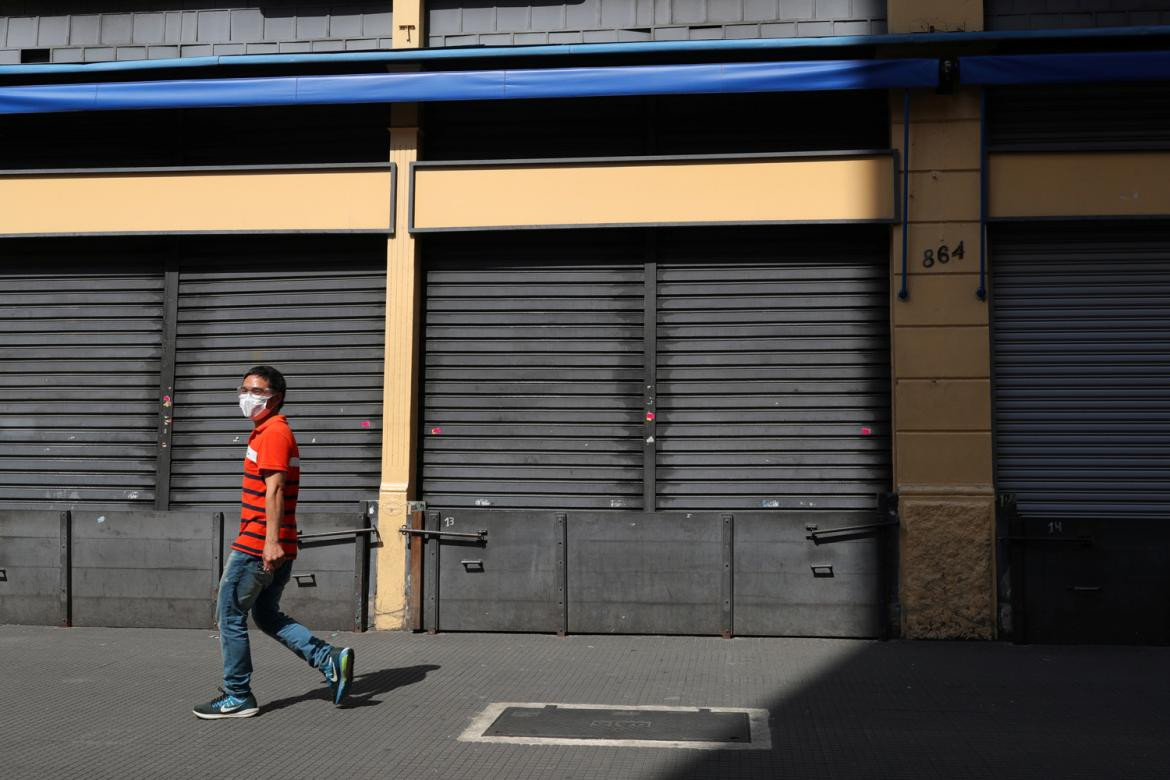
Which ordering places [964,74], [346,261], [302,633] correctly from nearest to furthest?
1. [302,633]
2. [964,74]
3. [346,261]

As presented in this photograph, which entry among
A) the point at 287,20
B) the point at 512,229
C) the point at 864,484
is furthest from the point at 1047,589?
the point at 287,20

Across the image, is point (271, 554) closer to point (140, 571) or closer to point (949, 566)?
point (140, 571)

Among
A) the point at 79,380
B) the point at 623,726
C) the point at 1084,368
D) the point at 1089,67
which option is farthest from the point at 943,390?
the point at 79,380

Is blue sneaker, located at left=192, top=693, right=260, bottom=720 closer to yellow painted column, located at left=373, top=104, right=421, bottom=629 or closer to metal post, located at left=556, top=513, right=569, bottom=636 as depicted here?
yellow painted column, located at left=373, top=104, right=421, bottom=629

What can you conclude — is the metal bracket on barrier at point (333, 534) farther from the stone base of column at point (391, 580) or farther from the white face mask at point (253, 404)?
the white face mask at point (253, 404)

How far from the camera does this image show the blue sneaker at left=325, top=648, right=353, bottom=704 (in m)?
6.64

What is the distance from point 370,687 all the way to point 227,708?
114cm

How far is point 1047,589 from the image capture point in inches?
355

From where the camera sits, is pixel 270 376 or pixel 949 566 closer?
A: pixel 270 376

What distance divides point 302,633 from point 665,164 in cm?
540

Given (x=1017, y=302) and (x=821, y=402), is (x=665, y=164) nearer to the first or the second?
(x=821, y=402)

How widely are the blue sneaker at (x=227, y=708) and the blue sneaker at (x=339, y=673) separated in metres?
0.47

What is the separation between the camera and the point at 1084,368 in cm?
966

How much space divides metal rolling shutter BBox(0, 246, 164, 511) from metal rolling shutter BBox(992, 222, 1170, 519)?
803 centimetres
